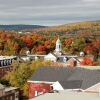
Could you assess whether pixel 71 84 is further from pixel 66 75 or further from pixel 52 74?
pixel 52 74

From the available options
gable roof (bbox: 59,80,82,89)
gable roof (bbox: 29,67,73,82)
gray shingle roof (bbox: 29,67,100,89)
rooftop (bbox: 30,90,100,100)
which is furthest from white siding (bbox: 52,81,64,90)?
rooftop (bbox: 30,90,100,100)

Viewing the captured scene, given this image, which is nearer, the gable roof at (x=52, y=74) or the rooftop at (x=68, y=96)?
the rooftop at (x=68, y=96)

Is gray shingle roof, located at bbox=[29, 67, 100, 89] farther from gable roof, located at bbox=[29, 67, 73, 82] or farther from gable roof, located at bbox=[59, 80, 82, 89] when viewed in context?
gable roof, located at bbox=[59, 80, 82, 89]

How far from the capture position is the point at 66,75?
62656 millimetres

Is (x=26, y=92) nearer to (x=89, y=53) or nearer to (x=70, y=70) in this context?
(x=70, y=70)

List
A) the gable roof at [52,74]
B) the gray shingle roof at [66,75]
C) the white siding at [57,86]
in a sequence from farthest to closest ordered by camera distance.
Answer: the gable roof at [52,74] < the gray shingle roof at [66,75] < the white siding at [57,86]

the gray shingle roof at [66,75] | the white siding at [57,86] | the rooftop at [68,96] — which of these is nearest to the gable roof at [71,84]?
the gray shingle roof at [66,75]

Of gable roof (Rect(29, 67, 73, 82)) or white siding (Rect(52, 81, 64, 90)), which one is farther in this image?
gable roof (Rect(29, 67, 73, 82))

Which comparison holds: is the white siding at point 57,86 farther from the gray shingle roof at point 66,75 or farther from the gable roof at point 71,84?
the gray shingle roof at point 66,75

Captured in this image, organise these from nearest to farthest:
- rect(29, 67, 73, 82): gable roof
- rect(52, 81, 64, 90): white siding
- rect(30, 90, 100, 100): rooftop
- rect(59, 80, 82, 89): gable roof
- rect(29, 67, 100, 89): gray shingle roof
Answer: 1. rect(30, 90, 100, 100): rooftop
2. rect(59, 80, 82, 89): gable roof
3. rect(52, 81, 64, 90): white siding
4. rect(29, 67, 100, 89): gray shingle roof
5. rect(29, 67, 73, 82): gable roof

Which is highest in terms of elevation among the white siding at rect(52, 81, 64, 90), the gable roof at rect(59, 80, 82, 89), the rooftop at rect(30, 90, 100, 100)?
the rooftop at rect(30, 90, 100, 100)

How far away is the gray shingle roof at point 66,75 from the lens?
5897 cm

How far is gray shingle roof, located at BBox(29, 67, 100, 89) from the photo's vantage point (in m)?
59.0

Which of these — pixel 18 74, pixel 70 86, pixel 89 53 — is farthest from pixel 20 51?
pixel 70 86
